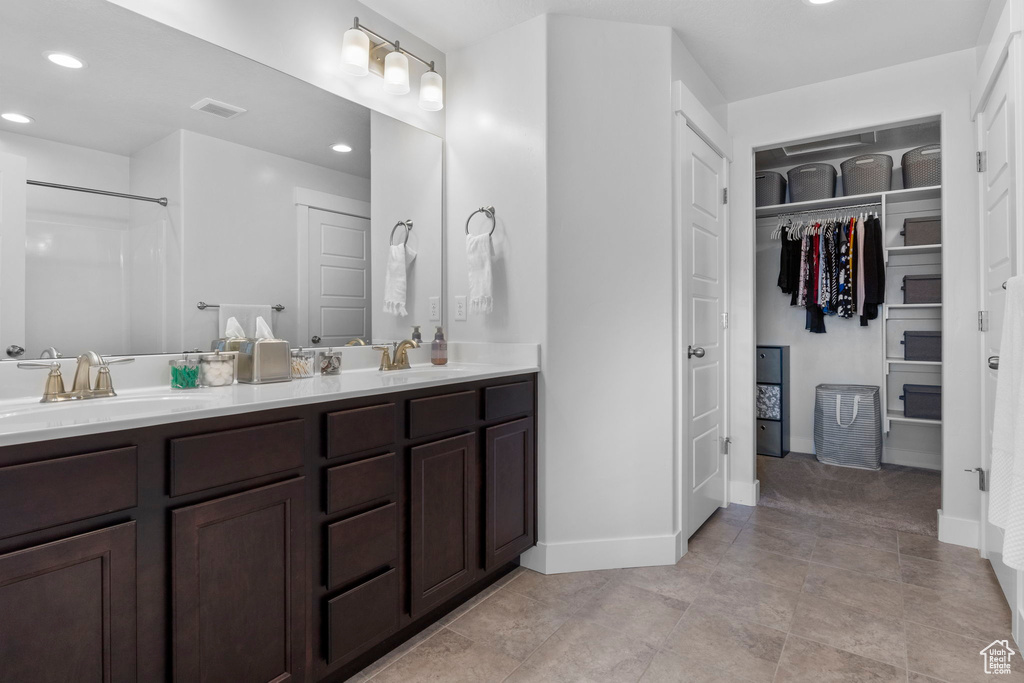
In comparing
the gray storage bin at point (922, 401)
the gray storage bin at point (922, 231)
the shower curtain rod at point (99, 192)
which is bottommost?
the gray storage bin at point (922, 401)

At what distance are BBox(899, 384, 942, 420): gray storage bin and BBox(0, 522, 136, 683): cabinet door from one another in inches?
172

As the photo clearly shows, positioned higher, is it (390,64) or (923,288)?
(390,64)

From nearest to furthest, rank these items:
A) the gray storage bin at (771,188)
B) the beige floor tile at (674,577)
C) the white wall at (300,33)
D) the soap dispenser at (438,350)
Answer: the white wall at (300,33) < the beige floor tile at (674,577) < the soap dispenser at (438,350) < the gray storage bin at (771,188)

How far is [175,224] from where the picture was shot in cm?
171

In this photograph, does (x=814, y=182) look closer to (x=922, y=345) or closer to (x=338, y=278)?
(x=922, y=345)

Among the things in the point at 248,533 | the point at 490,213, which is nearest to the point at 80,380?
the point at 248,533

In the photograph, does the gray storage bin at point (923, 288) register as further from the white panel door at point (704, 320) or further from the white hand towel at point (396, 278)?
the white hand towel at point (396, 278)

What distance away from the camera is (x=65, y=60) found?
1521 millimetres

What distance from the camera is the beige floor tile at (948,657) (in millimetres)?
1634

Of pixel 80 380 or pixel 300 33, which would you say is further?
pixel 300 33

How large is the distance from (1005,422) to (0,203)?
9.10 feet

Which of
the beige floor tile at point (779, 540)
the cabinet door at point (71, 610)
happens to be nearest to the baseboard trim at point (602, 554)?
the beige floor tile at point (779, 540)

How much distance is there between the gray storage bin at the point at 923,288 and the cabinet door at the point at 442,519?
11.3 ft

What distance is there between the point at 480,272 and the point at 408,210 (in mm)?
454
